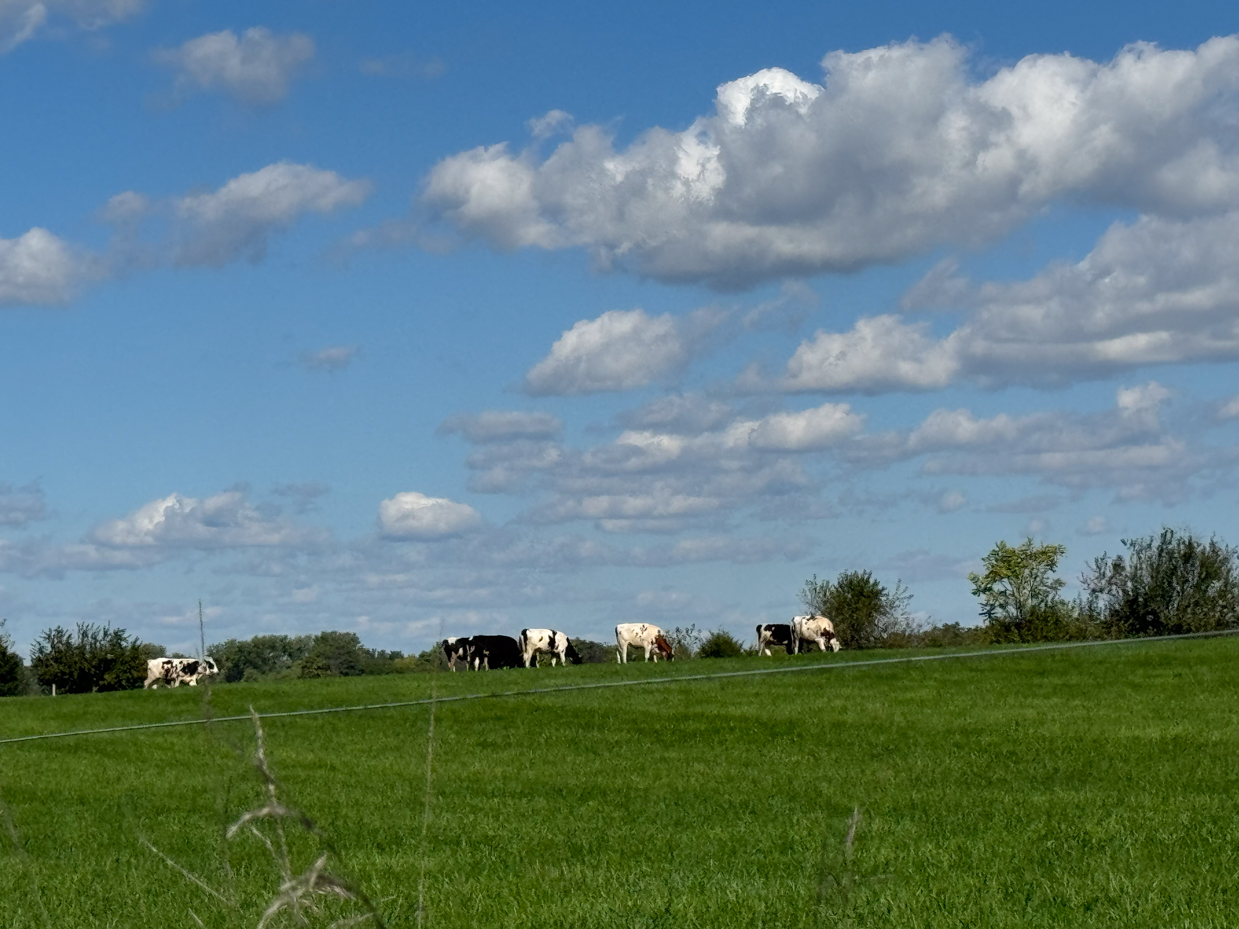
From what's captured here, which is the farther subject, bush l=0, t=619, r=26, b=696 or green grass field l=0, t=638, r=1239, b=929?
bush l=0, t=619, r=26, b=696

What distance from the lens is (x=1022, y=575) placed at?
83.4 metres

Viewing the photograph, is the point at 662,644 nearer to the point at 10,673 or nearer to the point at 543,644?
the point at 543,644

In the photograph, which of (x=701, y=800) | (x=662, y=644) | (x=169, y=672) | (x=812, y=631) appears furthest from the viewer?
(x=169, y=672)

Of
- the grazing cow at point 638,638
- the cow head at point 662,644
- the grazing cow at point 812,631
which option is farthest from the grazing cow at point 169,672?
the grazing cow at point 812,631

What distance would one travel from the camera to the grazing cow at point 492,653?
49375mm

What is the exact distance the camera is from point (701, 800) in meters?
16.4

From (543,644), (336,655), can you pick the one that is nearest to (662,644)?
(543,644)

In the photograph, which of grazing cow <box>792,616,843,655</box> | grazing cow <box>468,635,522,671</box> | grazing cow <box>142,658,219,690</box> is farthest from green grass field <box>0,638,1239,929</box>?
grazing cow <box>142,658,219,690</box>

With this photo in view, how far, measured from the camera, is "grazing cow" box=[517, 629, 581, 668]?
5091cm

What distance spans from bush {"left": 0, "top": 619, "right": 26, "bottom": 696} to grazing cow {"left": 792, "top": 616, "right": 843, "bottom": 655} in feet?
106

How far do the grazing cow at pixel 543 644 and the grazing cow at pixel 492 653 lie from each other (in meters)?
0.51

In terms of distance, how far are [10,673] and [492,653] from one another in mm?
24017

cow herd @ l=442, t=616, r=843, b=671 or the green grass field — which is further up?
cow herd @ l=442, t=616, r=843, b=671

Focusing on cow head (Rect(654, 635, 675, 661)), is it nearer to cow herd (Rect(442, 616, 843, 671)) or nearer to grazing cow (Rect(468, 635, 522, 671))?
cow herd (Rect(442, 616, 843, 671))
